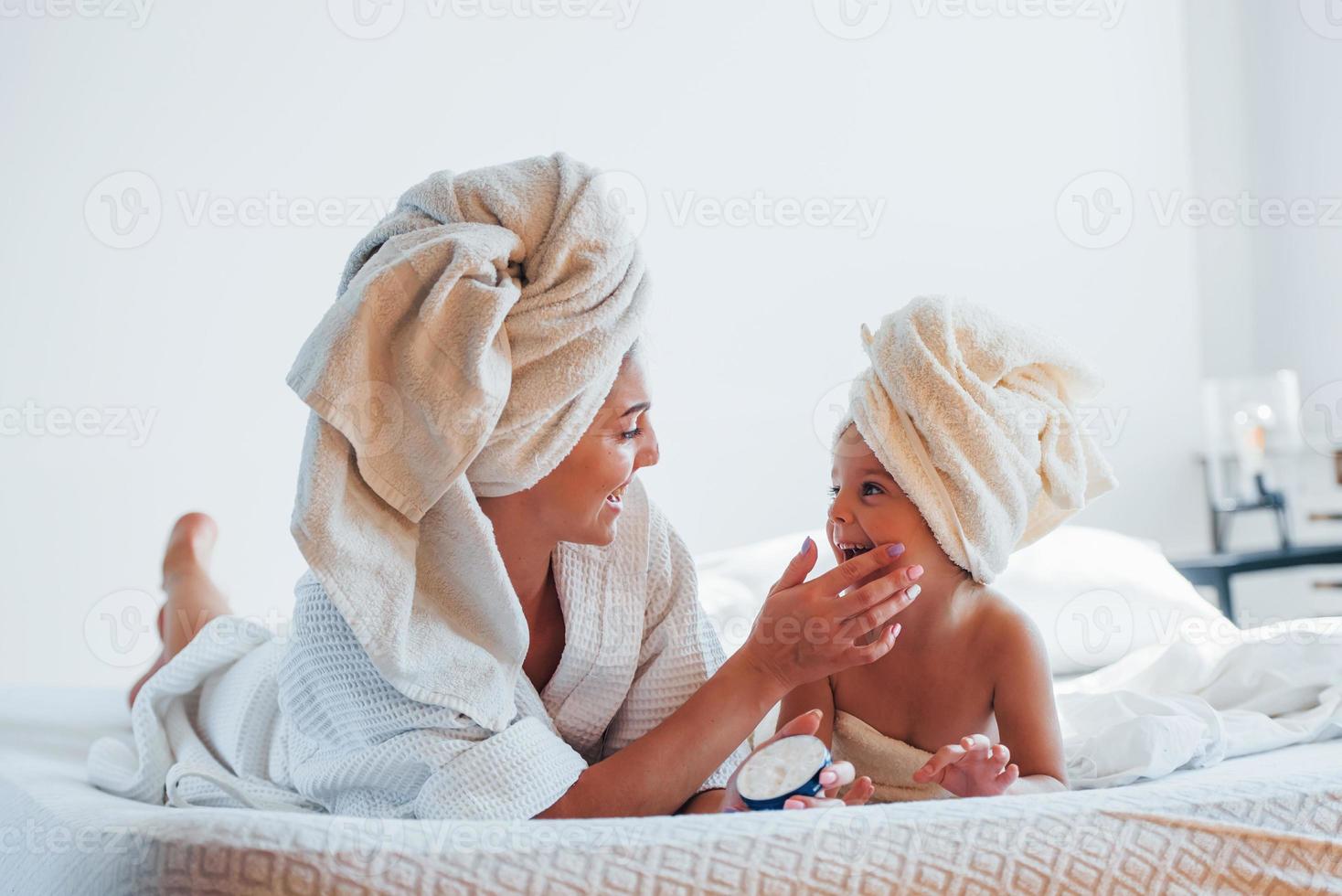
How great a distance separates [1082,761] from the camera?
1333 millimetres

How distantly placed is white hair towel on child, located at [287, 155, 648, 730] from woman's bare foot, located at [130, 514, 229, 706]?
981mm

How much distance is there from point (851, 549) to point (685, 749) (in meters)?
0.37

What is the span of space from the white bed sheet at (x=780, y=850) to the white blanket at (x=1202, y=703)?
0.37 meters

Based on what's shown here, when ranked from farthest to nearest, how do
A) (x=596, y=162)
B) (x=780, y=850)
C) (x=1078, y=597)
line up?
(x=596, y=162) < (x=1078, y=597) < (x=780, y=850)

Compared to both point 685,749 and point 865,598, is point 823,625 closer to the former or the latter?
point 865,598

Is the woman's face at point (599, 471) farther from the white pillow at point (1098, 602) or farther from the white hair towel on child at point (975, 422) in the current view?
the white pillow at point (1098, 602)

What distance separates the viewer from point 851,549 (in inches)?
56.5

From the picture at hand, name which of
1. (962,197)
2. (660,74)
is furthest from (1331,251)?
(660,74)

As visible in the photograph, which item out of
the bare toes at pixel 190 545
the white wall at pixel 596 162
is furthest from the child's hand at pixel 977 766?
the white wall at pixel 596 162

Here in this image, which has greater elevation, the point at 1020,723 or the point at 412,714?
the point at 412,714

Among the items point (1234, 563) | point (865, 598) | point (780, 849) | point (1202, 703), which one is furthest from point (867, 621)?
point (1234, 563)

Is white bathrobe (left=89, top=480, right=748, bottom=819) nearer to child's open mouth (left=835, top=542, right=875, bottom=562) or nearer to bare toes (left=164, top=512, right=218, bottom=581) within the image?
child's open mouth (left=835, top=542, right=875, bottom=562)

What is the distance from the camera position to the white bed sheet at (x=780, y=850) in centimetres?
82

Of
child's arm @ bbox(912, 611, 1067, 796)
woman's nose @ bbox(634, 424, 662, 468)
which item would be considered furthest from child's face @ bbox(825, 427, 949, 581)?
woman's nose @ bbox(634, 424, 662, 468)
